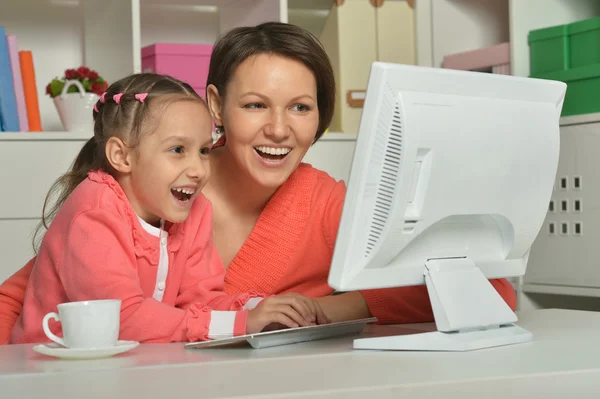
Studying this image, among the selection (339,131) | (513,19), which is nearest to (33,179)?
(339,131)

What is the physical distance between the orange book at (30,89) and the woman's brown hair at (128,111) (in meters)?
1.05

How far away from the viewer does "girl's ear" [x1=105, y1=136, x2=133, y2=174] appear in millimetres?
1492

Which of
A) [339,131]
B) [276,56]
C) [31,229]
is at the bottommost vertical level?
[31,229]

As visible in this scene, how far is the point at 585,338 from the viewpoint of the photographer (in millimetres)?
1125

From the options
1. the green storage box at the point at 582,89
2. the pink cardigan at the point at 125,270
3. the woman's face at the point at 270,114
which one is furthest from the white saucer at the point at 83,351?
the green storage box at the point at 582,89

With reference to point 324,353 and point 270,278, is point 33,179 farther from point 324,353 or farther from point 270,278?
point 324,353

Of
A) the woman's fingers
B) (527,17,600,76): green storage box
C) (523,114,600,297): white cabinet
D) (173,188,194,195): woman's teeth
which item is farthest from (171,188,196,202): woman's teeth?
(527,17,600,76): green storage box

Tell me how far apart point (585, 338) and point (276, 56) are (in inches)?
29.9

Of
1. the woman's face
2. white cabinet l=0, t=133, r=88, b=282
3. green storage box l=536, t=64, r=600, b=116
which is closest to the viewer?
the woman's face

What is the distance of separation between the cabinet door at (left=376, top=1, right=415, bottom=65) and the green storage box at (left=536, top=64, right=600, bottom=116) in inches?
20.9

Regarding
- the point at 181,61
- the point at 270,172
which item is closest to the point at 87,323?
the point at 270,172

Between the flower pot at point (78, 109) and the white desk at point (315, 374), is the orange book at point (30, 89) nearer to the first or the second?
the flower pot at point (78, 109)

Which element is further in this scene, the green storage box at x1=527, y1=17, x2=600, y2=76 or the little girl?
the green storage box at x1=527, y1=17, x2=600, y2=76

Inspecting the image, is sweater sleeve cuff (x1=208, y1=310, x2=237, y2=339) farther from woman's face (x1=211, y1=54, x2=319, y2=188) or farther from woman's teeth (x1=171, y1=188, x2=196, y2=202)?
woman's face (x1=211, y1=54, x2=319, y2=188)
